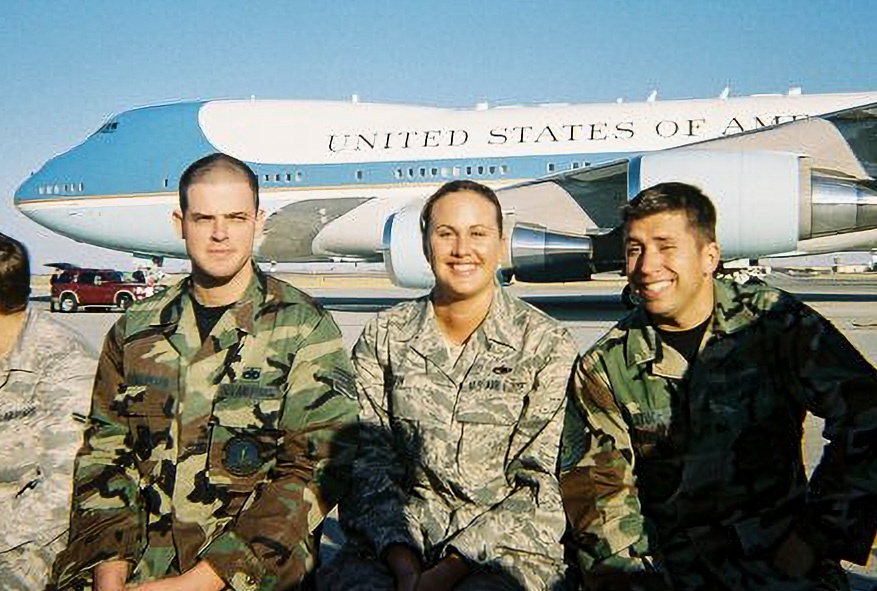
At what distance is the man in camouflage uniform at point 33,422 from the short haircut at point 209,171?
0.61 m

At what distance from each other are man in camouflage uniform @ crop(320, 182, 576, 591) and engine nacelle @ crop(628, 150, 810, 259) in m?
8.91

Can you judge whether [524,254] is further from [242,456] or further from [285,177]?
[242,456]

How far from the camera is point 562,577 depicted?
2.57 m

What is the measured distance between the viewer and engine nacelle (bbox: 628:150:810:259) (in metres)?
11.0

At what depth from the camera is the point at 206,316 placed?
2764 mm

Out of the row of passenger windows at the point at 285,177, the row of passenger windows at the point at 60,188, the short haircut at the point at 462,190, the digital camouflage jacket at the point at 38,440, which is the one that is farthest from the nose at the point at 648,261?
the row of passenger windows at the point at 60,188

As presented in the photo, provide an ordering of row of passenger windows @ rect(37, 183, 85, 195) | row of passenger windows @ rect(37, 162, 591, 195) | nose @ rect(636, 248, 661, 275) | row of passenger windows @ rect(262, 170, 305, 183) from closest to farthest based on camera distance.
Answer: nose @ rect(636, 248, 661, 275) → row of passenger windows @ rect(37, 162, 591, 195) → row of passenger windows @ rect(262, 170, 305, 183) → row of passenger windows @ rect(37, 183, 85, 195)

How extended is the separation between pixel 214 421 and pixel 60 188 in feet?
56.5

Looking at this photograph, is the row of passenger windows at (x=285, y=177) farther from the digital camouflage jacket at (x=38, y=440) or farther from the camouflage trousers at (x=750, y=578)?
the camouflage trousers at (x=750, y=578)

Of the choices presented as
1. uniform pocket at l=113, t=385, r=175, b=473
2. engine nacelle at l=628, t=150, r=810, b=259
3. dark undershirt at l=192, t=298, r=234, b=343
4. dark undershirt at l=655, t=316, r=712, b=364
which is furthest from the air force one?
uniform pocket at l=113, t=385, r=175, b=473

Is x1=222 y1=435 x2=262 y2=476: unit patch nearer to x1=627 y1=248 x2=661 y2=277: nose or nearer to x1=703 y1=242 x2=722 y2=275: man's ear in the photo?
x1=627 y1=248 x2=661 y2=277: nose

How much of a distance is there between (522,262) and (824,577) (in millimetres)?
10056

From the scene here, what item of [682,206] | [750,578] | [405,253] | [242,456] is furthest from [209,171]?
[405,253]

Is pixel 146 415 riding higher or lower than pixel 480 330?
lower
